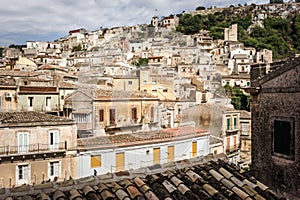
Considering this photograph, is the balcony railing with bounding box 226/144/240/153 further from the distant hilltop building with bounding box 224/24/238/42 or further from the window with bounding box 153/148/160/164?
the distant hilltop building with bounding box 224/24/238/42

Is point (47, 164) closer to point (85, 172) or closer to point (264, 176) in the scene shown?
point (85, 172)

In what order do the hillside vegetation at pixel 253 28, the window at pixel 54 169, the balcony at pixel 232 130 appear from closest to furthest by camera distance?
the window at pixel 54 169, the balcony at pixel 232 130, the hillside vegetation at pixel 253 28

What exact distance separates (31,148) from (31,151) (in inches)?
6.0

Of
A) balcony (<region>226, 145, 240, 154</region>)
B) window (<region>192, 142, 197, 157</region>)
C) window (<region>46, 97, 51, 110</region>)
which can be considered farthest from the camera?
balcony (<region>226, 145, 240, 154</region>)

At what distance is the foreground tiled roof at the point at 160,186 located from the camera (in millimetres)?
4008

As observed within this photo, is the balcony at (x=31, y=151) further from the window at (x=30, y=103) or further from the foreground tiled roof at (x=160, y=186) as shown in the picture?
the foreground tiled roof at (x=160, y=186)

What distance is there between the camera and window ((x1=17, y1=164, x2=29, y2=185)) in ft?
54.2

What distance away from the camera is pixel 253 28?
99375mm

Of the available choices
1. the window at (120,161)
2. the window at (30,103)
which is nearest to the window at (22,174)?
the window at (120,161)

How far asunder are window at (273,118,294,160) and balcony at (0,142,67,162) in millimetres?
10075

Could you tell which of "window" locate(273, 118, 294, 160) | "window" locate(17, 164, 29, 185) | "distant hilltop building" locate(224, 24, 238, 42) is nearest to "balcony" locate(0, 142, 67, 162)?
"window" locate(17, 164, 29, 185)

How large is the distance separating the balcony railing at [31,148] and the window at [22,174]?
0.73m

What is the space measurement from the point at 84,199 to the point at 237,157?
26625mm

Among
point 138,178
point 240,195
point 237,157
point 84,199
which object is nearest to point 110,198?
point 84,199
